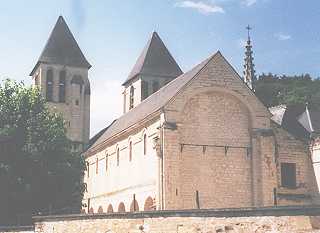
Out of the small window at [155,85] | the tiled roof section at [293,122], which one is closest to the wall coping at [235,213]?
the tiled roof section at [293,122]

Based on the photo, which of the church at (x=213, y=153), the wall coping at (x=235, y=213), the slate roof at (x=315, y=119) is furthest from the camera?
the slate roof at (x=315, y=119)

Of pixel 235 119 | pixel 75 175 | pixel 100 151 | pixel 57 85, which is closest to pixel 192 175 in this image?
pixel 235 119

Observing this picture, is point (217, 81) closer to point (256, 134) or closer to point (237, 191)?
point (256, 134)

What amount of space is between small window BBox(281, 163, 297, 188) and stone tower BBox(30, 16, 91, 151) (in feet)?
91.9

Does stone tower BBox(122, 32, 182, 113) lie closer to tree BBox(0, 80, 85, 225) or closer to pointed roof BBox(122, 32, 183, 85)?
pointed roof BBox(122, 32, 183, 85)

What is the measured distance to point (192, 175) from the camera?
95.3 ft

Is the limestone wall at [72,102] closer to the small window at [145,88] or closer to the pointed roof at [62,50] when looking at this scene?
the pointed roof at [62,50]

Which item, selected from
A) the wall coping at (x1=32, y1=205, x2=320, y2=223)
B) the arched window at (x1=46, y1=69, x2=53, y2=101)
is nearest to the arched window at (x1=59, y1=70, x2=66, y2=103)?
the arched window at (x1=46, y1=69, x2=53, y2=101)

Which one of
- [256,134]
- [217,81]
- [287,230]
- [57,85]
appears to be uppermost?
[57,85]

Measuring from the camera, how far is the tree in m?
27.4

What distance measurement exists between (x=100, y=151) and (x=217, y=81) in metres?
15.6

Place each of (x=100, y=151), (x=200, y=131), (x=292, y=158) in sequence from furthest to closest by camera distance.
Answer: (x=100, y=151), (x=292, y=158), (x=200, y=131)

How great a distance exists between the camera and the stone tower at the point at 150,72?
54.8 metres

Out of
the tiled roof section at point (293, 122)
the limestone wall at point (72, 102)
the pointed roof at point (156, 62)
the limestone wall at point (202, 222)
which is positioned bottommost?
the limestone wall at point (202, 222)
